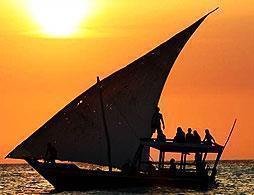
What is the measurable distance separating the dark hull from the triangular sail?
1054mm

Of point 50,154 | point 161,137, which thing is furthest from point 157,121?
point 50,154

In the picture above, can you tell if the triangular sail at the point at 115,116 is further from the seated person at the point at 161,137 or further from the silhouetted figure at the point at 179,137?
the silhouetted figure at the point at 179,137

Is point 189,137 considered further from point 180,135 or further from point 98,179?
point 98,179

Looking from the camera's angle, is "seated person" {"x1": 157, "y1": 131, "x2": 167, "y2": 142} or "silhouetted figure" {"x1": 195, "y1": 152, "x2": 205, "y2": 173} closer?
"seated person" {"x1": 157, "y1": 131, "x2": 167, "y2": 142}

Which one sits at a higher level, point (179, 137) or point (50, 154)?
point (179, 137)

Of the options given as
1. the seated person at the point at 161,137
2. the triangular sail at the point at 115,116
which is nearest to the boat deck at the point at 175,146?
the seated person at the point at 161,137

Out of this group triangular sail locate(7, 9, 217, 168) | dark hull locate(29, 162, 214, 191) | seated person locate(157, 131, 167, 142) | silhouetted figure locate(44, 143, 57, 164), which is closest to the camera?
dark hull locate(29, 162, 214, 191)

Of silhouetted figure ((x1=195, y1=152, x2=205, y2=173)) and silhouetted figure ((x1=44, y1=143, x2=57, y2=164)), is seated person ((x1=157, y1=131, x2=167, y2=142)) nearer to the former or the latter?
silhouetted figure ((x1=195, y1=152, x2=205, y2=173))

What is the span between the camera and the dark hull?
199 feet

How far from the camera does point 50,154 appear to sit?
61.5m

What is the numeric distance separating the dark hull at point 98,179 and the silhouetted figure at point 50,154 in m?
0.42

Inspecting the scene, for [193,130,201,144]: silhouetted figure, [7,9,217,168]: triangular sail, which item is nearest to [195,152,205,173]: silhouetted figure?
[193,130,201,144]: silhouetted figure

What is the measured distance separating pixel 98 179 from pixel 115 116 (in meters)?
4.90

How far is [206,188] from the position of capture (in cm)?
6331
